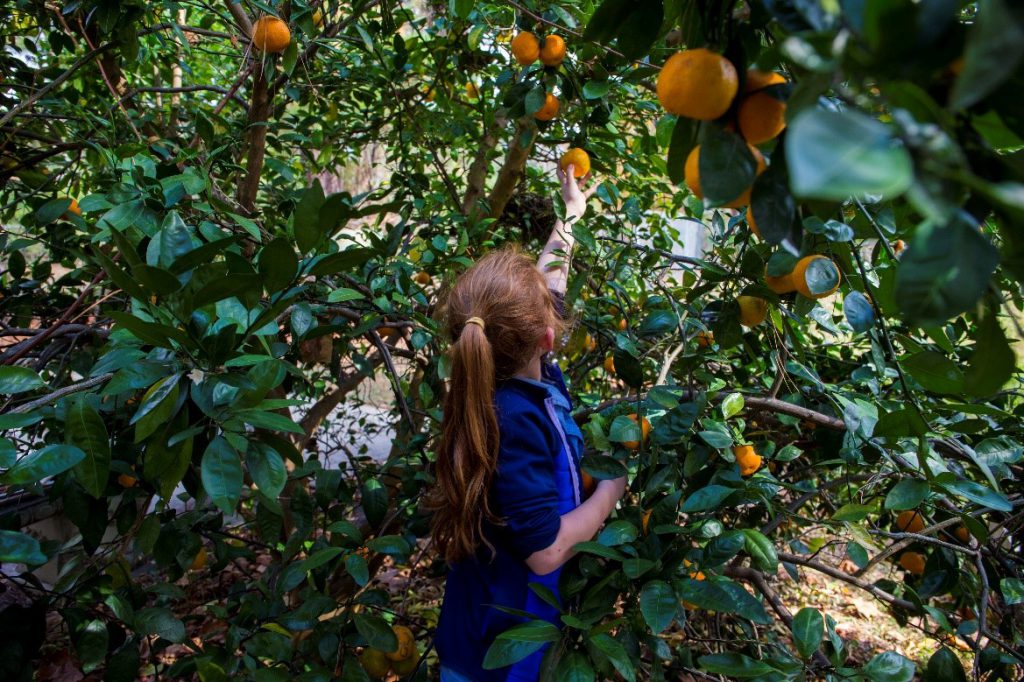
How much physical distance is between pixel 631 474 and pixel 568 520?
0.20 m

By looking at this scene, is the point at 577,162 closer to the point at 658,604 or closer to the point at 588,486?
the point at 588,486

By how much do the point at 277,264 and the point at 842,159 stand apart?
60cm

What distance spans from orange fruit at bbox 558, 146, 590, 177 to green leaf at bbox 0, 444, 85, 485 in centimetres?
131

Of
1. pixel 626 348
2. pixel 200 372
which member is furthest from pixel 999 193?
Result: pixel 626 348

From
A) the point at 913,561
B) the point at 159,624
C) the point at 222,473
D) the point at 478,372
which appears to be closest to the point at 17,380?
the point at 222,473

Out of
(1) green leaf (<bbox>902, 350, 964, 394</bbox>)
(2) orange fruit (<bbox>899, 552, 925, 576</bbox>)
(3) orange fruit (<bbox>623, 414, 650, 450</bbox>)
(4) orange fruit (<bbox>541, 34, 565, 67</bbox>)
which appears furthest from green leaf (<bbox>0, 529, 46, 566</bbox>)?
(2) orange fruit (<bbox>899, 552, 925, 576</bbox>)

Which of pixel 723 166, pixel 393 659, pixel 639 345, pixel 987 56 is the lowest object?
pixel 393 659

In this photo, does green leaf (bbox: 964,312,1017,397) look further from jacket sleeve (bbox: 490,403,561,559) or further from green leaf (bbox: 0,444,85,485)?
green leaf (bbox: 0,444,85,485)

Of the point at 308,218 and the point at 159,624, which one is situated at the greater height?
the point at 308,218

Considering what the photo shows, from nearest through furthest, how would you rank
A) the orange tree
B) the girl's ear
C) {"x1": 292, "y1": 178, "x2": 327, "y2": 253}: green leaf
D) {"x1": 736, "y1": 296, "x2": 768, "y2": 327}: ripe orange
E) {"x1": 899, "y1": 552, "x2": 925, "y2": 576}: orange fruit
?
the orange tree → {"x1": 292, "y1": 178, "x2": 327, "y2": 253}: green leaf → {"x1": 736, "y1": 296, "x2": 768, "y2": 327}: ripe orange → the girl's ear → {"x1": 899, "y1": 552, "x2": 925, "y2": 576}: orange fruit

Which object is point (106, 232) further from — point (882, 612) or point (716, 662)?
point (882, 612)

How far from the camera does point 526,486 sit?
1242 mm

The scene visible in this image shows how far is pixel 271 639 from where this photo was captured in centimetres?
120

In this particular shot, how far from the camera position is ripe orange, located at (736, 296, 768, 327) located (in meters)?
1.13
